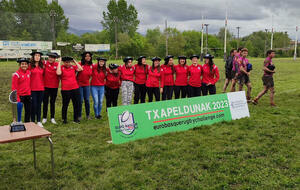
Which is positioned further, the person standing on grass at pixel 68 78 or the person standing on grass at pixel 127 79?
the person standing on grass at pixel 127 79

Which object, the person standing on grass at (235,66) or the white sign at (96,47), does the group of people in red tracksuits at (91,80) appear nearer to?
the person standing on grass at (235,66)

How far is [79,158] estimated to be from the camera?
16.5 feet

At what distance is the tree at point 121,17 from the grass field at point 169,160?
8006cm

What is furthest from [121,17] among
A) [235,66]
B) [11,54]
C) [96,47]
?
[235,66]

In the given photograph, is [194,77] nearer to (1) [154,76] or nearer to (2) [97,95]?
(1) [154,76]

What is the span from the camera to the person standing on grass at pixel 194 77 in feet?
26.5

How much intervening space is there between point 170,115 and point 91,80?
278cm

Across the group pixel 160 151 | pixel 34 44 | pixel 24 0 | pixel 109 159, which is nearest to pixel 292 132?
pixel 160 151

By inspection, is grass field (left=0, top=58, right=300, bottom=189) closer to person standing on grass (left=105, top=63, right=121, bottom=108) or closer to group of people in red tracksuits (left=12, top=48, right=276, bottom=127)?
group of people in red tracksuits (left=12, top=48, right=276, bottom=127)

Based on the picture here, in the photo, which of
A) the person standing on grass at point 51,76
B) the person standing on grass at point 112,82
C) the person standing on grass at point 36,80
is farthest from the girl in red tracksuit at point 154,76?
the person standing on grass at point 36,80

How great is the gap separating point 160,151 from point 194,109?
194 cm

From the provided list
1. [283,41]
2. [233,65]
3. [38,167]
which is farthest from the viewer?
[283,41]

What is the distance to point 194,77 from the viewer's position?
8156 mm

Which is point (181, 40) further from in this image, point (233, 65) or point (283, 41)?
point (233, 65)
